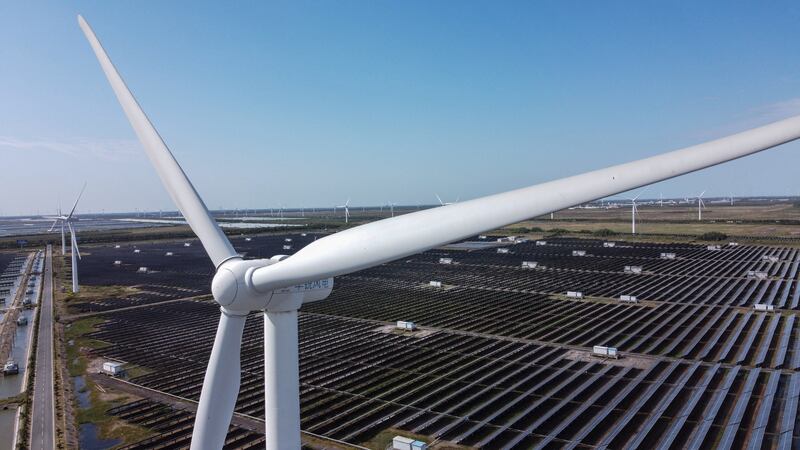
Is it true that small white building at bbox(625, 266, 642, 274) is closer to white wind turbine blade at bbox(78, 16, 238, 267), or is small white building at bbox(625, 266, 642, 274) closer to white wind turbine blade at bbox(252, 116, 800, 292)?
white wind turbine blade at bbox(252, 116, 800, 292)

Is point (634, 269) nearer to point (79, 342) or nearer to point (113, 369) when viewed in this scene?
point (113, 369)

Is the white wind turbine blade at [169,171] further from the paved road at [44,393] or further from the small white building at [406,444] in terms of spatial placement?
the paved road at [44,393]

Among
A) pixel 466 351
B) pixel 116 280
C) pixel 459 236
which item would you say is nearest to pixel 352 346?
pixel 466 351

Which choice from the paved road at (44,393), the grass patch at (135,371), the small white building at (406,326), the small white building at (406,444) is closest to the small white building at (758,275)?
the small white building at (406,326)

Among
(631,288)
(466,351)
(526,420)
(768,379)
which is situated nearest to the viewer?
(526,420)

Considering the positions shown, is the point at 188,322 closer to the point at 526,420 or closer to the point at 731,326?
the point at 526,420

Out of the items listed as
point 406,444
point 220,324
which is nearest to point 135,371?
point 406,444
